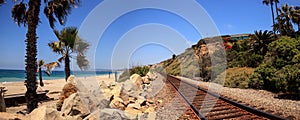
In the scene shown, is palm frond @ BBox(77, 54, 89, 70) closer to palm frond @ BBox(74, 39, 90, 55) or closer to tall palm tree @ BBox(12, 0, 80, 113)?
palm frond @ BBox(74, 39, 90, 55)

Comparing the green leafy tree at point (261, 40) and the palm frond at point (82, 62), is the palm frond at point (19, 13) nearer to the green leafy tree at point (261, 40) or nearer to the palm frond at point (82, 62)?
the palm frond at point (82, 62)

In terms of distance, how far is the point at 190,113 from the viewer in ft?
19.5

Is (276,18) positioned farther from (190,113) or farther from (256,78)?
(190,113)

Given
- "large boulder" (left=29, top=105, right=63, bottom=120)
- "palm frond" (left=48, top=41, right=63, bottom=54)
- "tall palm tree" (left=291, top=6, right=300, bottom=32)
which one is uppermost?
"tall palm tree" (left=291, top=6, right=300, bottom=32)

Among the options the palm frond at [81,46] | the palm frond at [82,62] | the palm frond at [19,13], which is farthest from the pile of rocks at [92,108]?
the palm frond at [82,62]

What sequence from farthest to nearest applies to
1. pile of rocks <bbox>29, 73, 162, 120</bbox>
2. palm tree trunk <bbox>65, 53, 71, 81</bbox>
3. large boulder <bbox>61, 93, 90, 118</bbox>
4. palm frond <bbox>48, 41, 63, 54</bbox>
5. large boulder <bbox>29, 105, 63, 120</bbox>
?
1. palm frond <bbox>48, 41, 63, 54</bbox>
2. palm tree trunk <bbox>65, 53, 71, 81</bbox>
3. large boulder <bbox>61, 93, 90, 118</bbox>
4. pile of rocks <bbox>29, 73, 162, 120</bbox>
5. large boulder <bbox>29, 105, 63, 120</bbox>

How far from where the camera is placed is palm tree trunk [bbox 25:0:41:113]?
28.4 ft

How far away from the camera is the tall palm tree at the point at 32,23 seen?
28.7 ft

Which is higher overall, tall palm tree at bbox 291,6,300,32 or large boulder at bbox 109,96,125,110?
tall palm tree at bbox 291,6,300,32

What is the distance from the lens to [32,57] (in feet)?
29.4

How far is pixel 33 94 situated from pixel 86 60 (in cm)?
1024

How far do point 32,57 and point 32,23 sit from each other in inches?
60.6

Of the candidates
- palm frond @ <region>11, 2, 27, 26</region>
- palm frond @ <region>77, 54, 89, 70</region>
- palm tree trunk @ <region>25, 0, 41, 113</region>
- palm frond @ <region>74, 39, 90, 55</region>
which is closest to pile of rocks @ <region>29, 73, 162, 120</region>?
palm tree trunk @ <region>25, 0, 41, 113</region>

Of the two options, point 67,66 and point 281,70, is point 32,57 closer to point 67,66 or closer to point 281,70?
point 67,66
